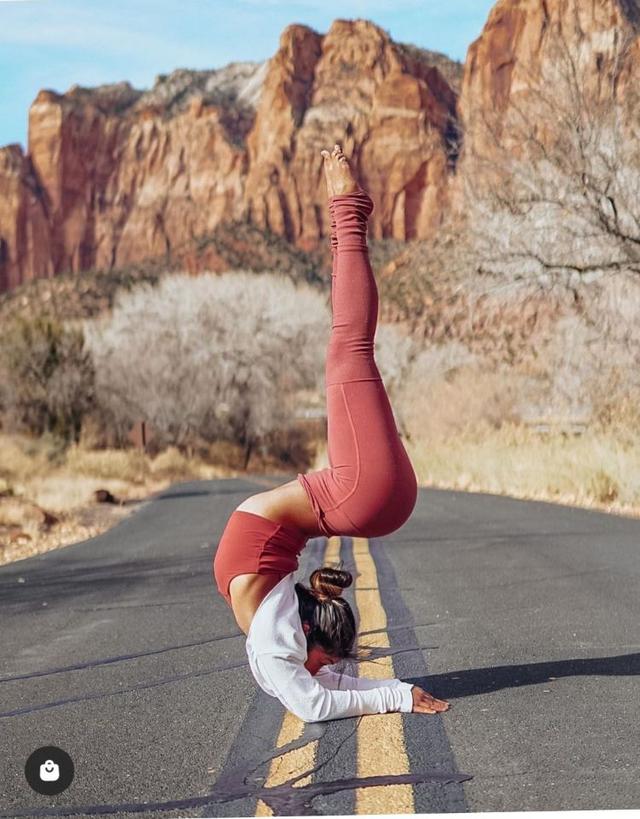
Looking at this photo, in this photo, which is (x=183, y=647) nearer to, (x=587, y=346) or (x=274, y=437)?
(x=587, y=346)

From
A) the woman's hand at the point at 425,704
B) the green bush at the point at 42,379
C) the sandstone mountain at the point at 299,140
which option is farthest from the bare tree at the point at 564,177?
the green bush at the point at 42,379

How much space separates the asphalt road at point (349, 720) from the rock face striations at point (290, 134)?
3836mm

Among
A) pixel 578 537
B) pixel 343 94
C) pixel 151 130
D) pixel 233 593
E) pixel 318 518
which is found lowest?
pixel 578 537

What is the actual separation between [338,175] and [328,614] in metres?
1.29

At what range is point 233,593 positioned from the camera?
333 centimetres

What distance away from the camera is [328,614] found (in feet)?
11.3

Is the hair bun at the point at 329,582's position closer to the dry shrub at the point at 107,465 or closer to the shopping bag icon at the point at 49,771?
the shopping bag icon at the point at 49,771

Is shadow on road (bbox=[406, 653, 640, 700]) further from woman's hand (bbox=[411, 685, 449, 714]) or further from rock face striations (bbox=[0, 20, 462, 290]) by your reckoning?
rock face striations (bbox=[0, 20, 462, 290])

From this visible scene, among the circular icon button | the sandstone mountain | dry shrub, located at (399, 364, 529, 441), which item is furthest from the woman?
dry shrub, located at (399, 364, 529, 441)

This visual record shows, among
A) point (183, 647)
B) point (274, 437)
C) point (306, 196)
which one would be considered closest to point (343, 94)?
point (183, 647)

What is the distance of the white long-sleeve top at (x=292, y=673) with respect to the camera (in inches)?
131

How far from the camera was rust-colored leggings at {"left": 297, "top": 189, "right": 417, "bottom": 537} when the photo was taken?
10.0 ft

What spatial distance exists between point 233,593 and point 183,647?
5.62 feet

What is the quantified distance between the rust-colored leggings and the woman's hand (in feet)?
2.16
